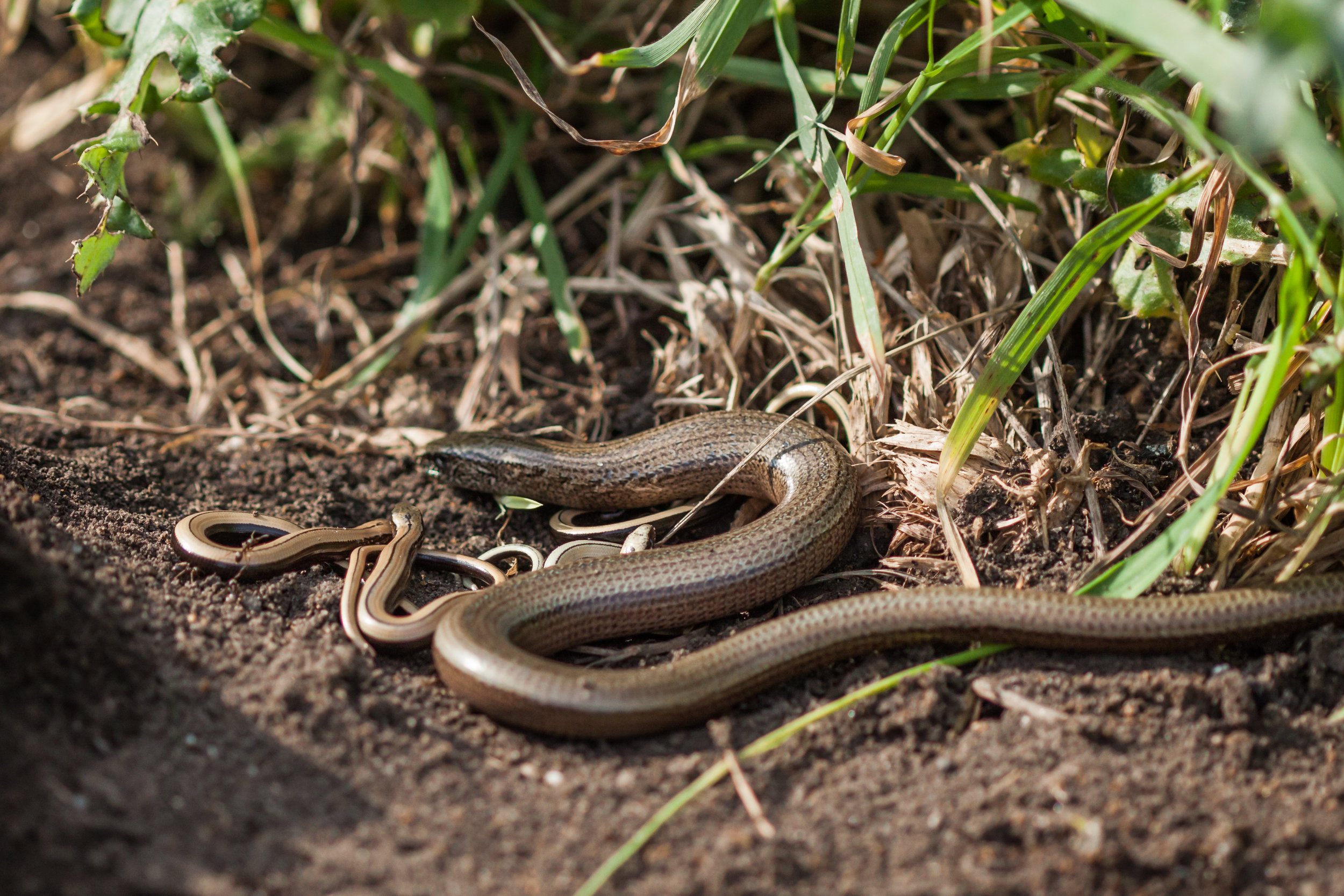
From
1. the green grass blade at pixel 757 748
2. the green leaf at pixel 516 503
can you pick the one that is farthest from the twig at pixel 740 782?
the green leaf at pixel 516 503

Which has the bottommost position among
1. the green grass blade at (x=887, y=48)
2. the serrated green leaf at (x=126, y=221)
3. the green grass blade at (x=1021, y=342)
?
the green grass blade at (x=1021, y=342)

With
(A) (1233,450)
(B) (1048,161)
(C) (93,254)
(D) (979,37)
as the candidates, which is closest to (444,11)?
(C) (93,254)

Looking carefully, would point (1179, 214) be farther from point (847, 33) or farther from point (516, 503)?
point (516, 503)

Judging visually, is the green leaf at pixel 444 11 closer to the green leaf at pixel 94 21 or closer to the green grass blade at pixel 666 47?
the green leaf at pixel 94 21

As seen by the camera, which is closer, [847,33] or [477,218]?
[847,33]

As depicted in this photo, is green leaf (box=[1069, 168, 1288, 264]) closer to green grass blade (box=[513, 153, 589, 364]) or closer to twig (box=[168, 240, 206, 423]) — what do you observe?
green grass blade (box=[513, 153, 589, 364])

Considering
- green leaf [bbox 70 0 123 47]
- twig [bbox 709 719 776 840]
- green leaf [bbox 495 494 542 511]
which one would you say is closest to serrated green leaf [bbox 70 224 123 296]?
green leaf [bbox 70 0 123 47]
